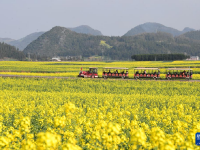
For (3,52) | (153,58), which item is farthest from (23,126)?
(3,52)

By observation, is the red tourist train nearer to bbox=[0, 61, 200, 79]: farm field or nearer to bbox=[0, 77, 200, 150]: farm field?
bbox=[0, 61, 200, 79]: farm field

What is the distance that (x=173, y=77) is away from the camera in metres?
43.8

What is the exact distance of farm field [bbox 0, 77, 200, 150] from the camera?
5902 mm

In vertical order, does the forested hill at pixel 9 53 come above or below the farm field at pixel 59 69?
above

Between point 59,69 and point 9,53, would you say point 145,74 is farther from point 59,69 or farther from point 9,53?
point 9,53

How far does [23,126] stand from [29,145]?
2.32 metres

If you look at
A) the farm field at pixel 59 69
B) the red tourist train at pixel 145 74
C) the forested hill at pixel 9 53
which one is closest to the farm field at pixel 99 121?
the red tourist train at pixel 145 74

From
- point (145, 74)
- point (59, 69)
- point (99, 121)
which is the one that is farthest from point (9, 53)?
point (99, 121)

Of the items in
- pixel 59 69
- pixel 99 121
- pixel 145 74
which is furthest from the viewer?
pixel 59 69

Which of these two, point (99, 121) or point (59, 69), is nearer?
point (99, 121)

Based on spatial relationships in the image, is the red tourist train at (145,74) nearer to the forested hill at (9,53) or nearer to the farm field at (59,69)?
the farm field at (59,69)

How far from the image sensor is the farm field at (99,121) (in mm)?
5902

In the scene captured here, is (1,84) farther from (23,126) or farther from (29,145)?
(29,145)

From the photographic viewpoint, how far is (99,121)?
32.5 ft
